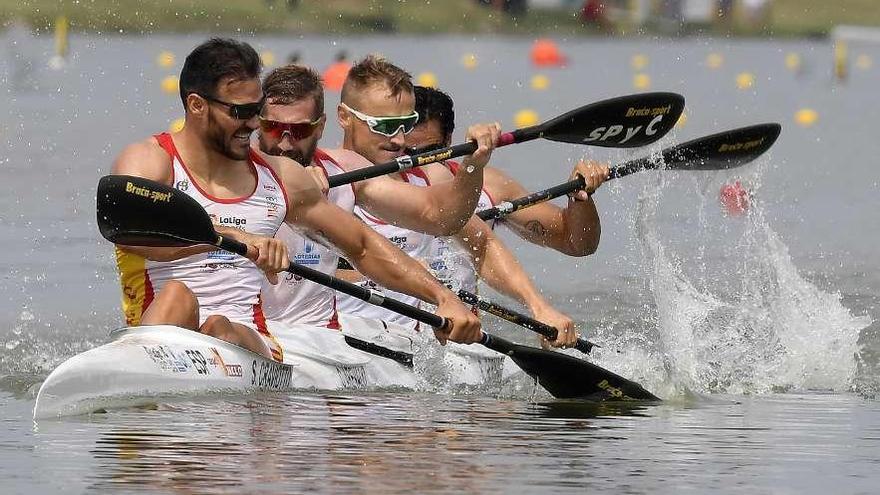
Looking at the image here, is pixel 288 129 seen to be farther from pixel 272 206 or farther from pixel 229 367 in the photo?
pixel 229 367

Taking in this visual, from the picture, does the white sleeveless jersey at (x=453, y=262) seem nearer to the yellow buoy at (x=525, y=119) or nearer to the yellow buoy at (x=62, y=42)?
the yellow buoy at (x=525, y=119)

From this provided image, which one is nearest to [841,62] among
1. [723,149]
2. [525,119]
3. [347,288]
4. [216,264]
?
[525,119]

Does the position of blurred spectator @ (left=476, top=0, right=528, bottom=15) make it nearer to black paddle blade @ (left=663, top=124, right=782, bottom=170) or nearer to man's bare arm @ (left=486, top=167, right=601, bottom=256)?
black paddle blade @ (left=663, top=124, right=782, bottom=170)

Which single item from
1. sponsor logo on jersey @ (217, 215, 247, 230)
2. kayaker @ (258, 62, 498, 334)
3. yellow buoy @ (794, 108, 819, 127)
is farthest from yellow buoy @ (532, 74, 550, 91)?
sponsor logo on jersey @ (217, 215, 247, 230)

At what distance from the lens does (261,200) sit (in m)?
7.23

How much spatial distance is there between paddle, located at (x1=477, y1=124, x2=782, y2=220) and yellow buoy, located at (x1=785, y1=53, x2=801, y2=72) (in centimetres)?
2730

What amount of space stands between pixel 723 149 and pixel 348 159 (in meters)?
2.36

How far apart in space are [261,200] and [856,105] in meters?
24.9

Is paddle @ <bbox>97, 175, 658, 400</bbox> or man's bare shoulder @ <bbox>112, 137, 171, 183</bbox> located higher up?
man's bare shoulder @ <bbox>112, 137, 171, 183</bbox>

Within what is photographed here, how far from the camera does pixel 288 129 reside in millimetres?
7742

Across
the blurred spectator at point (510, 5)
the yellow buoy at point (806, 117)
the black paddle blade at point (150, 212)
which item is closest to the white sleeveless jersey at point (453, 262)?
the black paddle blade at point (150, 212)

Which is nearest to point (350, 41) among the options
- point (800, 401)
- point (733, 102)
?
point (733, 102)

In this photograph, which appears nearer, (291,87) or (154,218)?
(154,218)

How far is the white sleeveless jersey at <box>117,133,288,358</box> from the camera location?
23.4 ft
